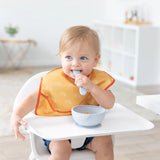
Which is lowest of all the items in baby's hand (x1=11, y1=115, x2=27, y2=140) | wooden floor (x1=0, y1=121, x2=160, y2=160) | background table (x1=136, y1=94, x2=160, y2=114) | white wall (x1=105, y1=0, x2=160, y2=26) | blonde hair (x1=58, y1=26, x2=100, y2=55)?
wooden floor (x1=0, y1=121, x2=160, y2=160)

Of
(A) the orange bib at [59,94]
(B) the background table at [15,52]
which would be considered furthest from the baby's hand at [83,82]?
(B) the background table at [15,52]

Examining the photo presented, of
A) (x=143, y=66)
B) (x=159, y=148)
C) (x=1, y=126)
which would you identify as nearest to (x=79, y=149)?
(x=159, y=148)

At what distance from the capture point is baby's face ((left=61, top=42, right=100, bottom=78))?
129 cm

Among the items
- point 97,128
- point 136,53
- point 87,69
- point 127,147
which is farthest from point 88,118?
point 136,53

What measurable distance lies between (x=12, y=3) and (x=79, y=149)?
492cm

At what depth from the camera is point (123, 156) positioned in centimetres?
225

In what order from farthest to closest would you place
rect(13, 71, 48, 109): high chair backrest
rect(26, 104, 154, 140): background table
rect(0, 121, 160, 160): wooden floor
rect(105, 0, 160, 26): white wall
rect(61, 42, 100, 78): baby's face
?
rect(105, 0, 160, 26): white wall < rect(0, 121, 160, 160): wooden floor < rect(13, 71, 48, 109): high chair backrest < rect(61, 42, 100, 78): baby's face < rect(26, 104, 154, 140): background table

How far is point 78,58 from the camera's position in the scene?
130 cm

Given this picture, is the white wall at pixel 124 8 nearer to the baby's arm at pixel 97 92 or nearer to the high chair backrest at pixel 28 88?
the high chair backrest at pixel 28 88

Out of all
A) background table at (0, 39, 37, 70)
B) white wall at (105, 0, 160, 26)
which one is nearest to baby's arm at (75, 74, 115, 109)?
white wall at (105, 0, 160, 26)

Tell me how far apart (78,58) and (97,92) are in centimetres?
16

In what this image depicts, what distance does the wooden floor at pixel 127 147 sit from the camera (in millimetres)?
2259

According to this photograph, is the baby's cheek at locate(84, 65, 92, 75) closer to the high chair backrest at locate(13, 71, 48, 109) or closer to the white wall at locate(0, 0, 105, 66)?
the high chair backrest at locate(13, 71, 48, 109)

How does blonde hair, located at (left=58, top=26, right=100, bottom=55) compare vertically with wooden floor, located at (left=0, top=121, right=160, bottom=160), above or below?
above
